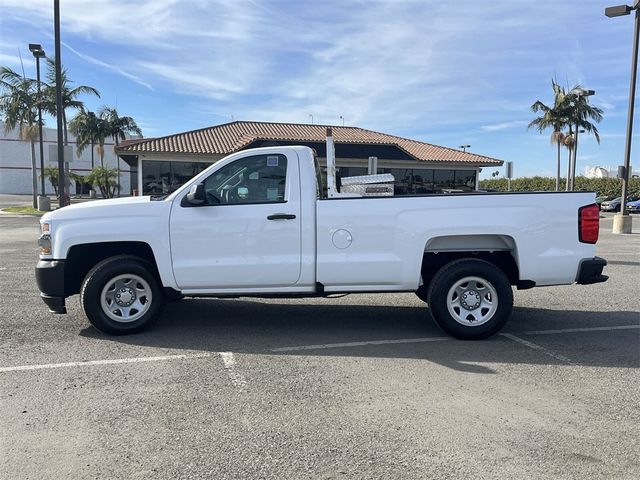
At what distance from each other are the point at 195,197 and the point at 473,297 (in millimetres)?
3169

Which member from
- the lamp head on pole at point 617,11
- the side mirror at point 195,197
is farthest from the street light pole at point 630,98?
the side mirror at point 195,197

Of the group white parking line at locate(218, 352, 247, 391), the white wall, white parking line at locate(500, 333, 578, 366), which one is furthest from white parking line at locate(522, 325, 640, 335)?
the white wall

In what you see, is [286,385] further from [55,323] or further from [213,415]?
[55,323]

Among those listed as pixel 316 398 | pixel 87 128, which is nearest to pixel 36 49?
pixel 87 128

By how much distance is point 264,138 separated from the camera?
89.2 feet

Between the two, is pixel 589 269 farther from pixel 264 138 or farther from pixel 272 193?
pixel 264 138

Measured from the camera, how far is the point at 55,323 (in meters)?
6.19

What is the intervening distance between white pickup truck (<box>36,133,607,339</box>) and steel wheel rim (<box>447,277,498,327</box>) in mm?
11

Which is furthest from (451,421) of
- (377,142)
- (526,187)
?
(526,187)

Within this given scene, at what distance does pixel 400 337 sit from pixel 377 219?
4.49ft

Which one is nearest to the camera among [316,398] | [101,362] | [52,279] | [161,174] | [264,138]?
[316,398]

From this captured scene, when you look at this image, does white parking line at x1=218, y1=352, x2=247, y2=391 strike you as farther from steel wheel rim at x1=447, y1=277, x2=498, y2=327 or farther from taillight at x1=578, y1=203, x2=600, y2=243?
taillight at x1=578, y1=203, x2=600, y2=243

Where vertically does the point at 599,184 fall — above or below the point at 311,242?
above

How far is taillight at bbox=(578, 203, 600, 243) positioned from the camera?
5.52 m
